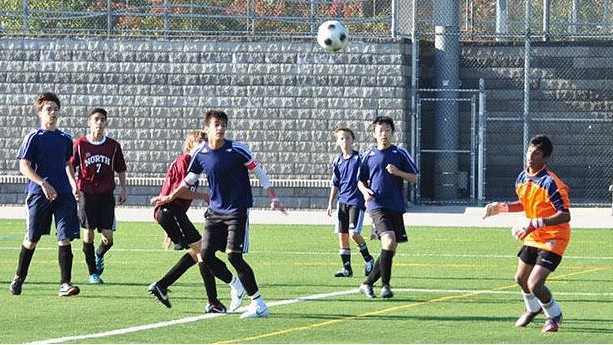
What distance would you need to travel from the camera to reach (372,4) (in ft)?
104

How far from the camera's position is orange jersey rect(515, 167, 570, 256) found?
12359mm

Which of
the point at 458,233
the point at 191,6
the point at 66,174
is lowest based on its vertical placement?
the point at 458,233

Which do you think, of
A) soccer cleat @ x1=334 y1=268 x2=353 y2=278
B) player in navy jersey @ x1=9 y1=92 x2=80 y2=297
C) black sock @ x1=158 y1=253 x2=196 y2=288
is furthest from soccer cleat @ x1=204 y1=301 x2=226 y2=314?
soccer cleat @ x1=334 y1=268 x2=353 y2=278

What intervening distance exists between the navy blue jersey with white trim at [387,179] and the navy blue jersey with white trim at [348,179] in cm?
258

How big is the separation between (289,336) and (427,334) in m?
1.13

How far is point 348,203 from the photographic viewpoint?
1839 centimetres

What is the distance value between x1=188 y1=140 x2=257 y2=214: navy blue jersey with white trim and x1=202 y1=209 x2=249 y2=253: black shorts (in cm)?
6

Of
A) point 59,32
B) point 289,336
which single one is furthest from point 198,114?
point 289,336

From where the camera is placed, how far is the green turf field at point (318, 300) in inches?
477

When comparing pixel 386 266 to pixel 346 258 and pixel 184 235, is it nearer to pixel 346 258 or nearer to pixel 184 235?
pixel 184 235

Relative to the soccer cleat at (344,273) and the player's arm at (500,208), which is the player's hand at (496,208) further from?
the soccer cleat at (344,273)

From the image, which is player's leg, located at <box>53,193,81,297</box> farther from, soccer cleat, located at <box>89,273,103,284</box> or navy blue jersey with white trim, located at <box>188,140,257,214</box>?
navy blue jersey with white trim, located at <box>188,140,257,214</box>

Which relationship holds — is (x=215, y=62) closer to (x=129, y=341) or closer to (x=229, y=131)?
(x=229, y=131)

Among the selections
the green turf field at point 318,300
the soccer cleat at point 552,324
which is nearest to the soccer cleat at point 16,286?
the green turf field at point 318,300
